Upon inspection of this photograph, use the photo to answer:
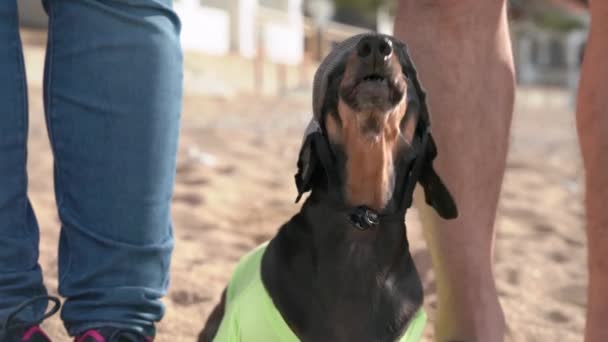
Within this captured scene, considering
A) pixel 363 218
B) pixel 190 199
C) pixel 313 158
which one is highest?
pixel 313 158

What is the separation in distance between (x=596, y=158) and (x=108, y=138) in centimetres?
104

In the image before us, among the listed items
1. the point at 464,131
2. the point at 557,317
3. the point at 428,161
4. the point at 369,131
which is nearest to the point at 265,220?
the point at 557,317

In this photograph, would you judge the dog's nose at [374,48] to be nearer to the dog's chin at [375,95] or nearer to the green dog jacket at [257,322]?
the dog's chin at [375,95]

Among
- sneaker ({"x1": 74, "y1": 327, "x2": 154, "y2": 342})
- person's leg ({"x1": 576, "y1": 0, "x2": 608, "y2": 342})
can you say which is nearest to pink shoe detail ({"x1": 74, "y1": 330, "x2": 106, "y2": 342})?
sneaker ({"x1": 74, "y1": 327, "x2": 154, "y2": 342})

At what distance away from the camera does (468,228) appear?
2283mm

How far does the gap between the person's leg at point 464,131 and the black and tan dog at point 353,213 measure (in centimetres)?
28

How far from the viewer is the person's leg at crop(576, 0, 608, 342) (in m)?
2.03

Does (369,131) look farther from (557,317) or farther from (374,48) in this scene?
(557,317)

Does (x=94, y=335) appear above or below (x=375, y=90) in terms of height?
below

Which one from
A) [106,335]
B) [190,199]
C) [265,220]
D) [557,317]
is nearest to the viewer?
[106,335]

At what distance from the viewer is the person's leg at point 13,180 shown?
1926 mm

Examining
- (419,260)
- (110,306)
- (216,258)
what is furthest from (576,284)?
(110,306)

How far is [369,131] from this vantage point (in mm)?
1905

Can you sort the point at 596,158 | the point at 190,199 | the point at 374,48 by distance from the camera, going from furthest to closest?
the point at 190,199
the point at 596,158
the point at 374,48
